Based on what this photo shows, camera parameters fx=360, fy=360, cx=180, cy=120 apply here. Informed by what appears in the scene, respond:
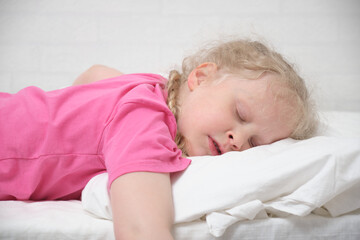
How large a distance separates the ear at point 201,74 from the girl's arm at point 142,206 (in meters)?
0.42

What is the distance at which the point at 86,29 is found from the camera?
63.6 inches

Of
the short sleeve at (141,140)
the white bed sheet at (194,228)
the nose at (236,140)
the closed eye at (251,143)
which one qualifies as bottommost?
the white bed sheet at (194,228)

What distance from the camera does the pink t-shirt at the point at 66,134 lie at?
80 centimetres

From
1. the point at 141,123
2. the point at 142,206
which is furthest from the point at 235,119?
the point at 142,206

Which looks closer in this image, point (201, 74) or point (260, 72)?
point (260, 72)

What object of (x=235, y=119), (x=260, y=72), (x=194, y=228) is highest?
(x=260, y=72)

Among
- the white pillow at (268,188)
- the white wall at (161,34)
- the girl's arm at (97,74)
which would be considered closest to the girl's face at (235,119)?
the white pillow at (268,188)

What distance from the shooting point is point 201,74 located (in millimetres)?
1067

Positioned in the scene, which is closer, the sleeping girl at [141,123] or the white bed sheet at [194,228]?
the white bed sheet at [194,228]

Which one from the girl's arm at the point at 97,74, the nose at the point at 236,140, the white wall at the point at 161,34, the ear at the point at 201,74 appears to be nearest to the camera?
the nose at the point at 236,140

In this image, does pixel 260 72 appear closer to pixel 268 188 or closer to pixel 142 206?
pixel 268 188

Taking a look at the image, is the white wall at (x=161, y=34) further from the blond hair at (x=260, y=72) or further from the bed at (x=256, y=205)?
the bed at (x=256, y=205)

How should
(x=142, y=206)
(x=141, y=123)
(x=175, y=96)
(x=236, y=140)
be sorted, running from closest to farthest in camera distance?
(x=142, y=206) < (x=141, y=123) < (x=236, y=140) < (x=175, y=96)

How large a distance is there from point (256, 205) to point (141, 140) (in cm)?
25
